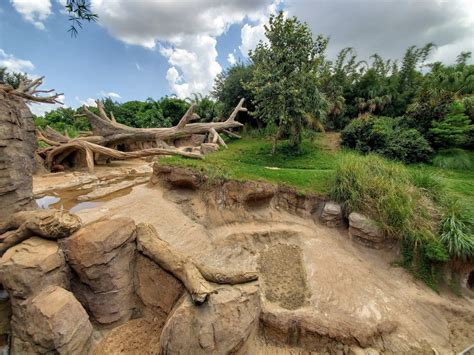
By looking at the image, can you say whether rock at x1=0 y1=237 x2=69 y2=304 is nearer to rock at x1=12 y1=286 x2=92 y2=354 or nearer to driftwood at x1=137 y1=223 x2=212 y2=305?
rock at x1=12 y1=286 x2=92 y2=354

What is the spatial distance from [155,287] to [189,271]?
839 millimetres

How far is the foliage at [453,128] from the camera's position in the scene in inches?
421

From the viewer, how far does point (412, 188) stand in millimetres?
6031

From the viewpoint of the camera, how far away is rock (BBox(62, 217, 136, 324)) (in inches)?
135

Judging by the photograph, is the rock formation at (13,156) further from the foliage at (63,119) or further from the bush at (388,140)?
the foliage at (63,119)

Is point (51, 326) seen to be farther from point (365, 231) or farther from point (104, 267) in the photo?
point (365, 231)

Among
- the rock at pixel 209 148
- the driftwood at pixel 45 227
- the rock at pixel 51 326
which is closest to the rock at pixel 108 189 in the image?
the rock at pixel 209 148

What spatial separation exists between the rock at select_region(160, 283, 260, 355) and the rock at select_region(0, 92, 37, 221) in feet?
16.0

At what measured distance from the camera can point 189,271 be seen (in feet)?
11.1

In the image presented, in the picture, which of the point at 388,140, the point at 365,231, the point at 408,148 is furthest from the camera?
the point at 388,140

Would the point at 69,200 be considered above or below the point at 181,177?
below

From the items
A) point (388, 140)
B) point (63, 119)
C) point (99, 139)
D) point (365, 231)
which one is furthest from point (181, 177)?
point (63, 119)

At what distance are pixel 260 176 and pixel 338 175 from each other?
2306mm

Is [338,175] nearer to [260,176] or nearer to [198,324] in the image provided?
[260,176]
